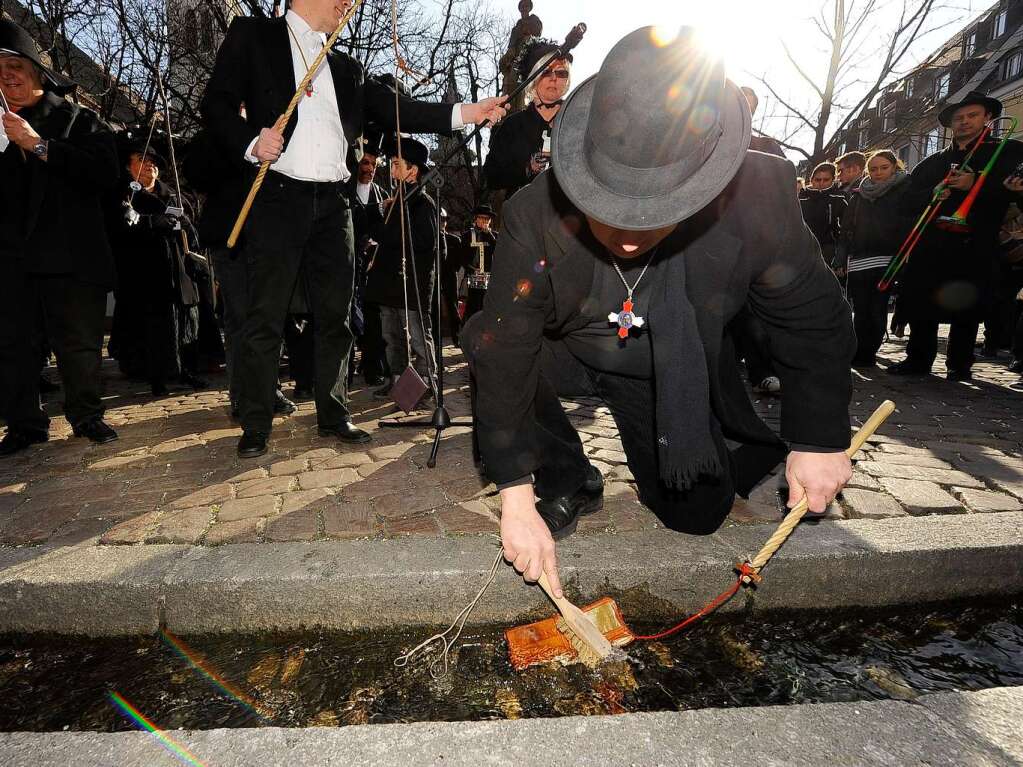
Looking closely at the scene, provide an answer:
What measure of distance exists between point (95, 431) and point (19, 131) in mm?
1782

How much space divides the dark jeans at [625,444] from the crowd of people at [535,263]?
0.04 ft

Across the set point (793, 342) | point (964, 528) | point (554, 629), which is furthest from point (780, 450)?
point (554, 629)

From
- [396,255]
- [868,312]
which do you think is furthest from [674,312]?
[868,312]

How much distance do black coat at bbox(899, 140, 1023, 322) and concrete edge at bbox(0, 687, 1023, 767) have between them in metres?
5.50

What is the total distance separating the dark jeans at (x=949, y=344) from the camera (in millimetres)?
5742

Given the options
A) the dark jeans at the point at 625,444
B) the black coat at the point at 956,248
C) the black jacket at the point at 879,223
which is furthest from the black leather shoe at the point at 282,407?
the black jacket at the point at 879,223

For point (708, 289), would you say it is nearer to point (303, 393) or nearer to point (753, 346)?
point (753, 346)

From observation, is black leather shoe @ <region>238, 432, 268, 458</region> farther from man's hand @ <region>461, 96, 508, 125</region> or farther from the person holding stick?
man's hand @ <region>461, 96, 508, 125</region>

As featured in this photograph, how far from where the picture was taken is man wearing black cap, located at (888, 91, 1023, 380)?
553 centimetres

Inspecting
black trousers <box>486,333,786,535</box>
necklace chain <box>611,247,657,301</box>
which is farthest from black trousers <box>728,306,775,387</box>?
necklace chain <box>611,247,657,301</box>

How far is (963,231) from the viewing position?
18.7 feet

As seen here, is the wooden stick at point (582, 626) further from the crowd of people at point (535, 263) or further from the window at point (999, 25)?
the window at point (999, 25)

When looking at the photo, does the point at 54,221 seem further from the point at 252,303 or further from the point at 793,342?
the point at 793,342

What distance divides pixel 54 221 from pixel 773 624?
432cm
